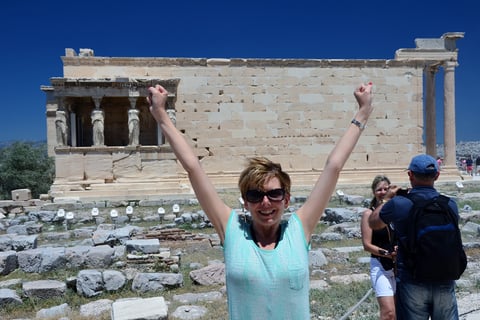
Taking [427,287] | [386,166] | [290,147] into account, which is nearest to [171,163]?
[290,147]

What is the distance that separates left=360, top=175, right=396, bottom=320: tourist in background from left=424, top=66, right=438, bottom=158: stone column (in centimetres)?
1647

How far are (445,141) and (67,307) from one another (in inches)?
667

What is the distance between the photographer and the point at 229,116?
16672 mm

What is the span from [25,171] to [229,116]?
1082cm

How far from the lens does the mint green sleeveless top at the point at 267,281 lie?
1.72m

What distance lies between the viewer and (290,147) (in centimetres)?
1702

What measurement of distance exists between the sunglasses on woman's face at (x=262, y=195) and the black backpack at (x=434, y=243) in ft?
4.10

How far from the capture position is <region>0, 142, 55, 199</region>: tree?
2142 centimetres

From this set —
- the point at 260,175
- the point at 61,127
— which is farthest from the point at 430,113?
the point at 260,175

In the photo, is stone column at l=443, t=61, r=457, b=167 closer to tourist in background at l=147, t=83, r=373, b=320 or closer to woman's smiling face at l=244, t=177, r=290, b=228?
tourist in background at l=147, t=83, r=373, b=320

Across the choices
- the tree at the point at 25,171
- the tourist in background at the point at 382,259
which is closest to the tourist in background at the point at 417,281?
the tourist in background at the point at 382,259

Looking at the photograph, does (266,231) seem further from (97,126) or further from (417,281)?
(97,126)

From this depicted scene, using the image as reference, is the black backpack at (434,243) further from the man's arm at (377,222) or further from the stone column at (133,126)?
the stone column at (133,126)

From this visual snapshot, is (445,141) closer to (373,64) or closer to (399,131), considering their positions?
(399,131)
